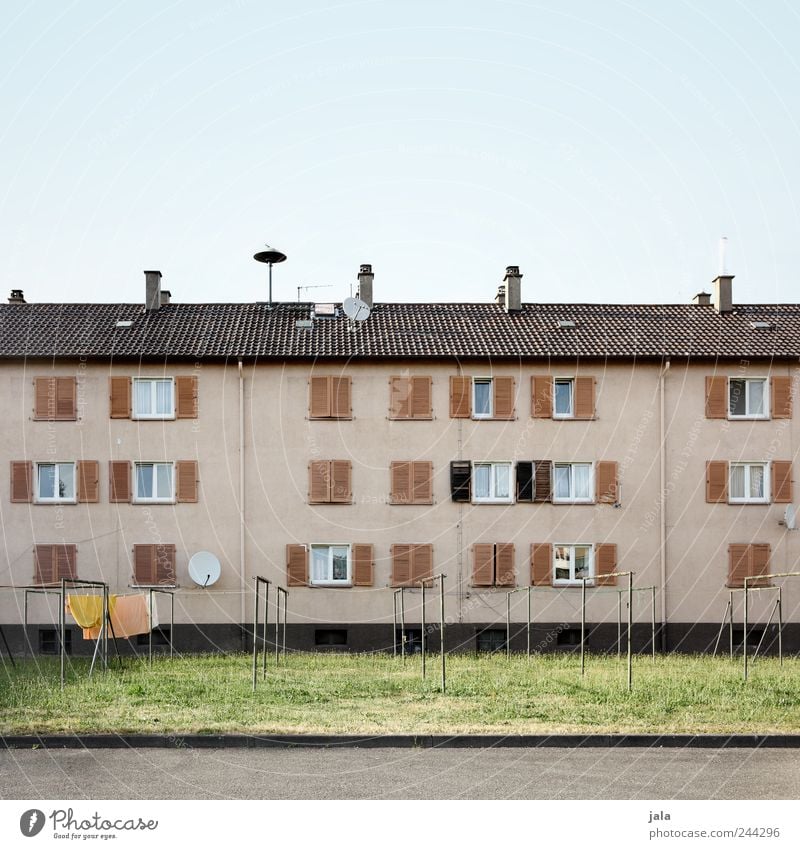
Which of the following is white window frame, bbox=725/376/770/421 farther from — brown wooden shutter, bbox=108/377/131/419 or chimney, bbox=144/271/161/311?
chimney, bbox=144/271/161/311

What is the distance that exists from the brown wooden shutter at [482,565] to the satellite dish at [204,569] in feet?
23.6

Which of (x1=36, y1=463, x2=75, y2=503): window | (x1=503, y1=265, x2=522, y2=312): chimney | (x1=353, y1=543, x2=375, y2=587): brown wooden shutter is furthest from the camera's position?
(x1=503, y1=265, x2=522, y2=312): chimney

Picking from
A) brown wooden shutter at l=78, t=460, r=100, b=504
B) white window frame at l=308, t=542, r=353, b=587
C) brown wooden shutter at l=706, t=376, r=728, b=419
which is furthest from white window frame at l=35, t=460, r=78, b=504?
brown wooden shutter at l=706, t=376, r=728, b=419

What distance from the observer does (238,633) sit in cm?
3284

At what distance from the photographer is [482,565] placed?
33344mm

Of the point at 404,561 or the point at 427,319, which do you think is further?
the point at 427,319

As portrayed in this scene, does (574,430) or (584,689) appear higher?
(574,430)

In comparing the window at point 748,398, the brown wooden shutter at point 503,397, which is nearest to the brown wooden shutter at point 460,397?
the brown wooden shutter at point 503,397

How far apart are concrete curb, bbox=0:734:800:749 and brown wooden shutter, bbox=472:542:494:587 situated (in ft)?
61.9

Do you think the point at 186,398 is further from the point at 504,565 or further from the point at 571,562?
the point at 571,562

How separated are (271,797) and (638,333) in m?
26.2

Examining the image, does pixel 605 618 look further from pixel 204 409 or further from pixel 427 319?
pixel 204 409

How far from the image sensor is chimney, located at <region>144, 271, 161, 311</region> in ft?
120

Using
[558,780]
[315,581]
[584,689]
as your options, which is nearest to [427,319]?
[315,581]
